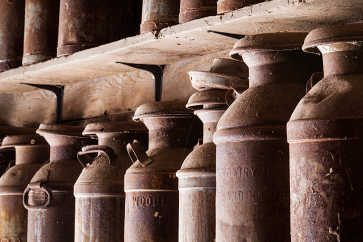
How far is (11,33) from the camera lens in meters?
3.05

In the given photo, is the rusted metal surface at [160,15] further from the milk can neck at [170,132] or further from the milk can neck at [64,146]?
the milk can neck at [64,146]

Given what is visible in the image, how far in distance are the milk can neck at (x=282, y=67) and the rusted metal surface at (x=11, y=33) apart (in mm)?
1440

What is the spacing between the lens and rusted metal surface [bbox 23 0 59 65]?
2.81 m

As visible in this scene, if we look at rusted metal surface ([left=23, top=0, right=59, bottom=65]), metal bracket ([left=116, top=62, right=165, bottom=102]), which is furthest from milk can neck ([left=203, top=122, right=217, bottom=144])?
rusted metal surface ([left=23, top=0, right=59, bottom=65])

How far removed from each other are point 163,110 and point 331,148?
0.82 metres

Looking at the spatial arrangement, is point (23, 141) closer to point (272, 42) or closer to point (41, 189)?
point (41, 189)

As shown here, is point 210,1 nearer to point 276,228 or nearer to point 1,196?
point 276,228

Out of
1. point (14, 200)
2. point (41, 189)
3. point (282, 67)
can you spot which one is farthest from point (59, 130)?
point (282, 67)

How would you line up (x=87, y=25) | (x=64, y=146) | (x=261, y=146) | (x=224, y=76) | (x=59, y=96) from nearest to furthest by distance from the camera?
(x=261, y=146) < (x=224, y=76) < (x=87, y=25) < (x=64, y=146) < (x=59, y=96)

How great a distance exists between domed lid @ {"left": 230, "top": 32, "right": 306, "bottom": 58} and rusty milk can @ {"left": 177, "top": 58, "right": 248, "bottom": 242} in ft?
0.49

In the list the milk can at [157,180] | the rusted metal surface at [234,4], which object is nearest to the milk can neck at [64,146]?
the milk can at [157,180]

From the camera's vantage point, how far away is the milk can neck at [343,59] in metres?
1.57

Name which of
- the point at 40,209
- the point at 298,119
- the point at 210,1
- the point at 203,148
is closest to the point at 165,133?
the point at 203,148

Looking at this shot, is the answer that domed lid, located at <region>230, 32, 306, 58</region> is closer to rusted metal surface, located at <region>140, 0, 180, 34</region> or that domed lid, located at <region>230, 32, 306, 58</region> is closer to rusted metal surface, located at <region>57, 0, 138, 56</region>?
rusted metal surface, located at <region>140, 0, 180, 34</region>
